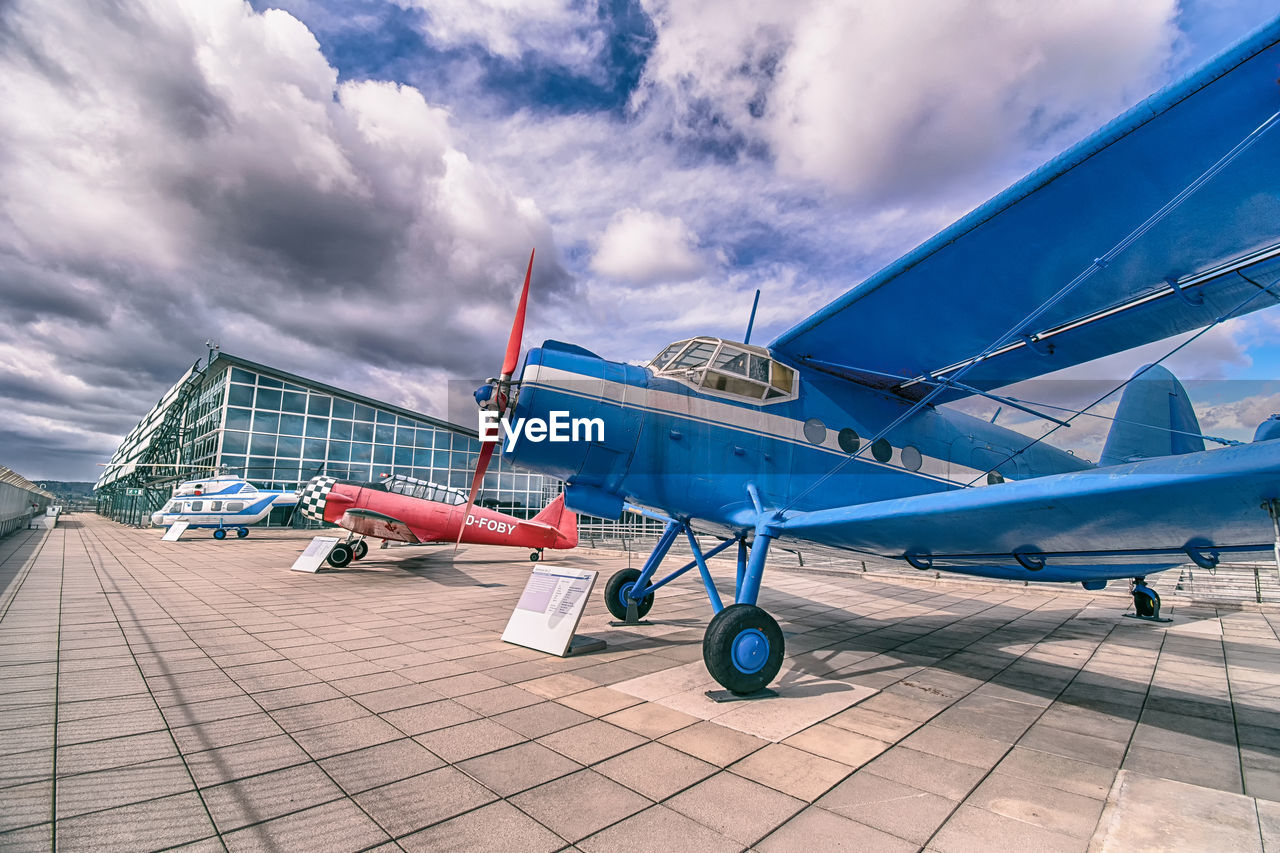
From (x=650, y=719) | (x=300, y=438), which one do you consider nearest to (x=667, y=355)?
(x=650, y=719)

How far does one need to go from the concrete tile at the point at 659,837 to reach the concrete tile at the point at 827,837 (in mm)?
210

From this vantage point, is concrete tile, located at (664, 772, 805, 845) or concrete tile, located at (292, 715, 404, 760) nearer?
concrete tile, located at (664, 772, 805, 845)

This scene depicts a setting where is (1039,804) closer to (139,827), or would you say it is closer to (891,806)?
(891,806)

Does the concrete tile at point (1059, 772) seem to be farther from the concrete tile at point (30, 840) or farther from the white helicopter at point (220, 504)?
the white helicopter at point (220, 504)

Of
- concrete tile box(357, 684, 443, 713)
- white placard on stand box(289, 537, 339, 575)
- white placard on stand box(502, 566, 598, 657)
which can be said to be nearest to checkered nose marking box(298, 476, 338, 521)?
white placard on stand box(289, 537, 339, 575)

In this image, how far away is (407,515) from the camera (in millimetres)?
16594

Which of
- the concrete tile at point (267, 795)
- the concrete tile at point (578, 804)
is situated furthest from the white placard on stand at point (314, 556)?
the concrete tile at point (578, 804)

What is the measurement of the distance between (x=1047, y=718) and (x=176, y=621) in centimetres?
991

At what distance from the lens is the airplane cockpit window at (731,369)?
592 cm

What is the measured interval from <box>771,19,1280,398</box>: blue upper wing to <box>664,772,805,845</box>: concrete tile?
432 cm

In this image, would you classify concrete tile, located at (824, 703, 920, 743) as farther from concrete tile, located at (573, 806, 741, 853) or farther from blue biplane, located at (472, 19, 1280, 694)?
concrete tile, located at (573, 806, 741, 853)

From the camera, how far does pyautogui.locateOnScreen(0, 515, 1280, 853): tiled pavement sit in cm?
254

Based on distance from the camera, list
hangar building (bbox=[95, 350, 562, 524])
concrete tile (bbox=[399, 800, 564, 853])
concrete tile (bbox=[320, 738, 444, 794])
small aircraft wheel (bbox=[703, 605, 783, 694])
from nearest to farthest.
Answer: concrete tile (bbox=[399, 800, 564, 853]), concrete tile (bbox=[320, 738, 444, 794]), small aircraft wheel (bbox=[703, 605, 783, 694]), hangar building (bbox=[95, 350, 562, 524])

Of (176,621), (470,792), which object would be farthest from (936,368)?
(176,621)
